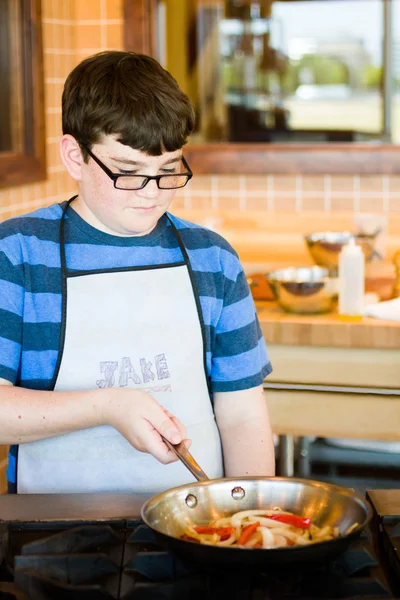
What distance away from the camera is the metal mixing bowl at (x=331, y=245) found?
3.10 metres

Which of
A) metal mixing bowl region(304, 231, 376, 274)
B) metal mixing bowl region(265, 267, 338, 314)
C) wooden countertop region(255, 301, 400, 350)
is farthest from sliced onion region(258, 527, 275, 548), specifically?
metal mixing bowl region(304, 231, 376, 274)

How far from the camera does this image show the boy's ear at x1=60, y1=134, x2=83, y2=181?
1465 millimetres

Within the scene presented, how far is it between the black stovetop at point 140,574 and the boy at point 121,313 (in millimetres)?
285

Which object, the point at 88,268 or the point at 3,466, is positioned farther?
the point at 3,466

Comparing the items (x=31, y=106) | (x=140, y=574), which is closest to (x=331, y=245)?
(x=31, y=106)

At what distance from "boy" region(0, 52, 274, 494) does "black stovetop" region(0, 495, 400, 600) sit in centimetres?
28

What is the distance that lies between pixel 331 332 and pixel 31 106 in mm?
1359

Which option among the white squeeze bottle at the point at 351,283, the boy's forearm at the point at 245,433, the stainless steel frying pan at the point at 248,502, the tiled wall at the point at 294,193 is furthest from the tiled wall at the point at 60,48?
the stainless steel frying pan at the point at 248,502

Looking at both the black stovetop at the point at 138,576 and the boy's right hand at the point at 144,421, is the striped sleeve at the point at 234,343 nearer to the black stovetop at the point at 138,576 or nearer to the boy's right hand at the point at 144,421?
the boy's right hand at the point at 144,421

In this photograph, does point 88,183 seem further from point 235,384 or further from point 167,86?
point 235,384

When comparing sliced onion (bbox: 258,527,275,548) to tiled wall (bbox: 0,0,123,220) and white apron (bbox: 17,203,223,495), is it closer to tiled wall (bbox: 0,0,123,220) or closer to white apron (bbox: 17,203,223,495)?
white apron (bbox: 17,203,223,495)

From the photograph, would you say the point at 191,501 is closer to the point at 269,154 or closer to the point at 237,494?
the point at 237,494

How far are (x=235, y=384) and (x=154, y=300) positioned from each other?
0.69 ft

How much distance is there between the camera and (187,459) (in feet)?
4.04
